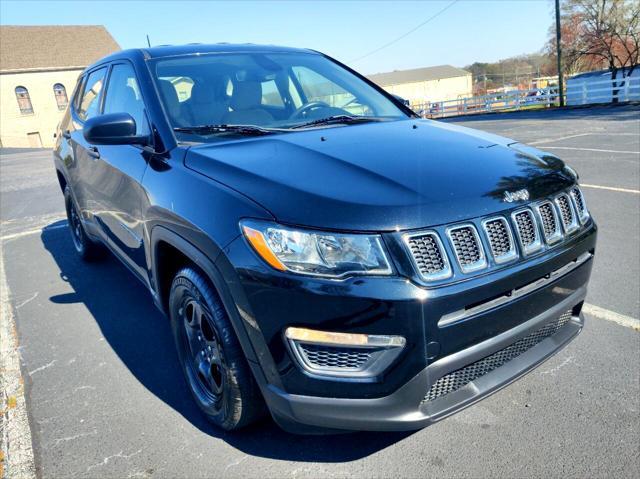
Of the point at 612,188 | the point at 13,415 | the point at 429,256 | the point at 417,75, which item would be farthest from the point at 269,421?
the point at 417,75

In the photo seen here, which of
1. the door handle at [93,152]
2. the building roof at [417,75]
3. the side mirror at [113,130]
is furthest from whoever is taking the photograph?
the building roof at [417,75]

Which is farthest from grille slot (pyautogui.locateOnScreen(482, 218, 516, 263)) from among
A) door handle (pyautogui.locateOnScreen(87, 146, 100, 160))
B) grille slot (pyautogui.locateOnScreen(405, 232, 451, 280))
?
door handle (pyautogui.locateOnScreen(87, 146, 100, 160))

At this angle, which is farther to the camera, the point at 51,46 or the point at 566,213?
the point at 51,46

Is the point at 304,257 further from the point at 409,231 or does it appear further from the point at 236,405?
the point at 236,405

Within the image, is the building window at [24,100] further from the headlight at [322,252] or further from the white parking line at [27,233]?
the headlight at [322,252]

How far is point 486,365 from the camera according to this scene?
6.46ft

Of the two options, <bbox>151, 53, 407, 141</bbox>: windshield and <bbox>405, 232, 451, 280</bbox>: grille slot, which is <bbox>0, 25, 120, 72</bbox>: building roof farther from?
<bbox>405, 232, 451, 280</bbox>: grille slot

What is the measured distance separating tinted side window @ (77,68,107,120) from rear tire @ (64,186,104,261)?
99cm

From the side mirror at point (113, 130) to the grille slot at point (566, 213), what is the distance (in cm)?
209

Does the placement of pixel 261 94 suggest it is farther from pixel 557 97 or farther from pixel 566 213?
pixel 557 97

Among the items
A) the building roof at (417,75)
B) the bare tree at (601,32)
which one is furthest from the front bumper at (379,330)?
the building roof at (417,75)

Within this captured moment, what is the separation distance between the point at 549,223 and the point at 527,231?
0.18 metres

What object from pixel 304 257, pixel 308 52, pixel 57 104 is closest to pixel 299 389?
pixel 304 257

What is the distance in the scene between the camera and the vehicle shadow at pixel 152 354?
2266 mm
